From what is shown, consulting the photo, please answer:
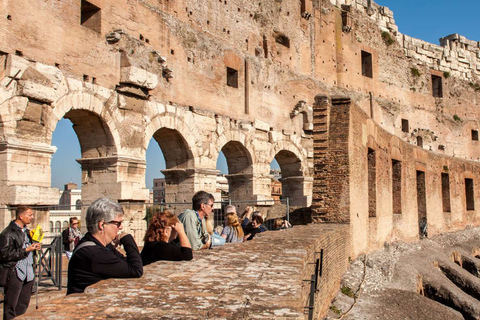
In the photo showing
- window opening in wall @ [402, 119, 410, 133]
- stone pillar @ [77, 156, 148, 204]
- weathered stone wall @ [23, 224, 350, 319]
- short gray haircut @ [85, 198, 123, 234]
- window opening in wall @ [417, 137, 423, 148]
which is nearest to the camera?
weathered stone wall @ [23, 224, 350, 319]

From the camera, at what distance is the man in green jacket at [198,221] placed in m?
4.70

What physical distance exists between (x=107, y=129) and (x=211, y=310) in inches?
341

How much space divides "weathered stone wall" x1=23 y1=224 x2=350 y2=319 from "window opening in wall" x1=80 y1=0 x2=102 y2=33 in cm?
776

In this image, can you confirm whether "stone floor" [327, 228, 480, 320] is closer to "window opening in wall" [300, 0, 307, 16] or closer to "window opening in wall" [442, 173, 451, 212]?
"window opening in wall" [442, 173, 451, 212]

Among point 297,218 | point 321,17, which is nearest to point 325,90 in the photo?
point 321,17

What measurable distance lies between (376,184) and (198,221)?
20.0 feet

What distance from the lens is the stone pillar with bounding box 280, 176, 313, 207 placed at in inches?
670

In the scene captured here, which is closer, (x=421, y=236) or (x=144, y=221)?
A: (x=144, y=221)

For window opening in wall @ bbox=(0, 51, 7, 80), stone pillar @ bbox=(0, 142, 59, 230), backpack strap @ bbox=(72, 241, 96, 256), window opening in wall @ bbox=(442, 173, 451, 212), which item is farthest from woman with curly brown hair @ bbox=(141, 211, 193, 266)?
window opening in wall @ bbox=(442, 173, 451, 212)

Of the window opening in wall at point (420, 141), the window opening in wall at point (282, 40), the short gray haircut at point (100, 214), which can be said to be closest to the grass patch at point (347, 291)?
Result: the short gray haircut at point (100, 214)

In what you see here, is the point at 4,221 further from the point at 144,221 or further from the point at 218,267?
the point at 218,267

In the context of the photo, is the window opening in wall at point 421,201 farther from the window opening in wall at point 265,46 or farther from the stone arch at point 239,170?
the window opening in wall at point 265,46

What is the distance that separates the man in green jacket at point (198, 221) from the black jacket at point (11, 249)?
1527 millimetres

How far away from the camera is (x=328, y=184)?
28.0 ft
